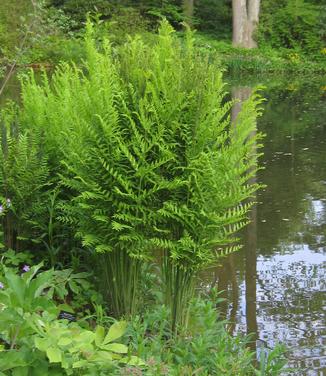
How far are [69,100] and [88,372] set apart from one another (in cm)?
220

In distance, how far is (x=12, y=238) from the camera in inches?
182

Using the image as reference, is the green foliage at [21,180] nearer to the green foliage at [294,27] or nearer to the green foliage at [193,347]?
the green foliage at [193,347]

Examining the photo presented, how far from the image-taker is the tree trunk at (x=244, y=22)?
31816 millimetres

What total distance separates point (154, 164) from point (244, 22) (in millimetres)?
29678

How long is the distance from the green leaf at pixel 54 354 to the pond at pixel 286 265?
84.2 inches

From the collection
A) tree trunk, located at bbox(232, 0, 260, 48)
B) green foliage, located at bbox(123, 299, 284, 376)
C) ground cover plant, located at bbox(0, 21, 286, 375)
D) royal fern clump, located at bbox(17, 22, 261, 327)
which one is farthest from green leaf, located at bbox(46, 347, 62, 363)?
tree trunk, located at bbox(232, 0, 260, 48)

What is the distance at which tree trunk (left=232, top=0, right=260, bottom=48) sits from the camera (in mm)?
31816

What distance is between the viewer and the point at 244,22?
32219 mm

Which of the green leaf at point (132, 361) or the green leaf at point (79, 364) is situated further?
the green leaf at point (132, 361)

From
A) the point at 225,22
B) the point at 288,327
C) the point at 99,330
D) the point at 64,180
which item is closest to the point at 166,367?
the point at 99,330

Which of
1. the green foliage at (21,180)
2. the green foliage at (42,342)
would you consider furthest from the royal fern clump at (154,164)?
the green foliage at (42,342)

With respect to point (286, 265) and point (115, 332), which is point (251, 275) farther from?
point (115, 332)

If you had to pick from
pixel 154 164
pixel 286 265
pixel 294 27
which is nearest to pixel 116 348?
pixel 154 164

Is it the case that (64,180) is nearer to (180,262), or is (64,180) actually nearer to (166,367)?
(180,262)
